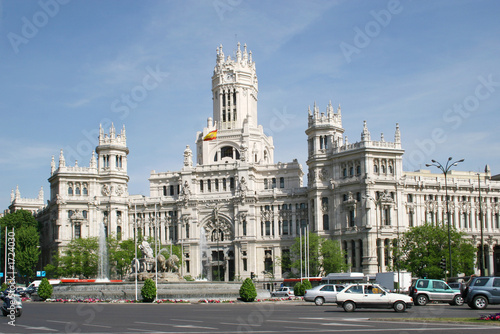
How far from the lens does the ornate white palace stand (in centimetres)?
11094

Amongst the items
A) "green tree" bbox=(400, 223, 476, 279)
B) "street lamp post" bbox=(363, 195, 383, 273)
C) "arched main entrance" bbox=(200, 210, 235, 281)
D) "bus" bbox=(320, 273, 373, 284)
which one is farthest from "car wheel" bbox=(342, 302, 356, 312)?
"arched main entrance" bbox=(200, 210, 235, 281)

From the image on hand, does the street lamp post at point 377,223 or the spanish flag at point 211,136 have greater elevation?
the spanish flag at point 211,136

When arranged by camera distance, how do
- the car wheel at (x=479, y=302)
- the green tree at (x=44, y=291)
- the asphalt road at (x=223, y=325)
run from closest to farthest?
1. the asphalt road at (x=223, y=325)
2. the car wheel at (x=479, y=302)
3. the green tree at (x=44, y=291)

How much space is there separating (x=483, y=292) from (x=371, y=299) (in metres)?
7.18

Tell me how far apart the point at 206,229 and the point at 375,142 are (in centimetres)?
3594

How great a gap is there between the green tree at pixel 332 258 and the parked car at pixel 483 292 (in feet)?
200

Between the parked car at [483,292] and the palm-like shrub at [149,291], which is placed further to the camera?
the palm-like shrub at [149,291]

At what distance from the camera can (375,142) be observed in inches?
4392

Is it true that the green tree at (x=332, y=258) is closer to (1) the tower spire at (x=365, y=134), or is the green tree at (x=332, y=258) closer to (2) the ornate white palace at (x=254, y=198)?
(2) the ornate white palace at (x=254, y=198)

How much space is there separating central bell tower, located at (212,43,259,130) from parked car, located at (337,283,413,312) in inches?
3672

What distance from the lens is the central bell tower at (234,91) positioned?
456 ft

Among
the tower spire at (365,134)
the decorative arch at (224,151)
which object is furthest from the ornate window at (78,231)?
the tower spire at (365,134)

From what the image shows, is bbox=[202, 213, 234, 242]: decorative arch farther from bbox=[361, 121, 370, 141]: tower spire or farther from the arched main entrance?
bbox=[361, 121, 370, 141]: tower spire

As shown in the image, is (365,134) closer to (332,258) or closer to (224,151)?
(332,258)
